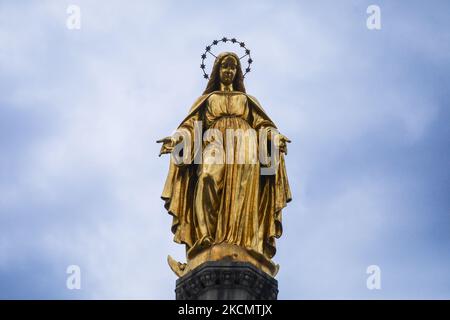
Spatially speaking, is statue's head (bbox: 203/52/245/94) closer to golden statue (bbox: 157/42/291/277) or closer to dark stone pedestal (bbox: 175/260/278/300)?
golden statue (bbox: 157/42/291/277)

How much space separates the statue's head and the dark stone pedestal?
5792 mm

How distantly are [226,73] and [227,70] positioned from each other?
7cm

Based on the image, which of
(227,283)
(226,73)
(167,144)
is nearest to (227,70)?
(226,73)

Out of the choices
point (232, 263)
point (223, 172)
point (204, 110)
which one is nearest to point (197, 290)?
point (232, 263)

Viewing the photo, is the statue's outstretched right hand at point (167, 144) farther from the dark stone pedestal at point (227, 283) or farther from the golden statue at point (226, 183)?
the dark stone pedestal at point (227, 283)

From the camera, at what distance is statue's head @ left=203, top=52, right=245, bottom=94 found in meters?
30.3

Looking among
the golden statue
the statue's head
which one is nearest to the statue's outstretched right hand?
the golden statue

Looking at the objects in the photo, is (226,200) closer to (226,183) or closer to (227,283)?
(226,183)

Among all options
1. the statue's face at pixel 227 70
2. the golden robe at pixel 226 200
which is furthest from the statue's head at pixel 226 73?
the golden robe at pixel 226 200

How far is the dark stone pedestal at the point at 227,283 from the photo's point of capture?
84.1ft
